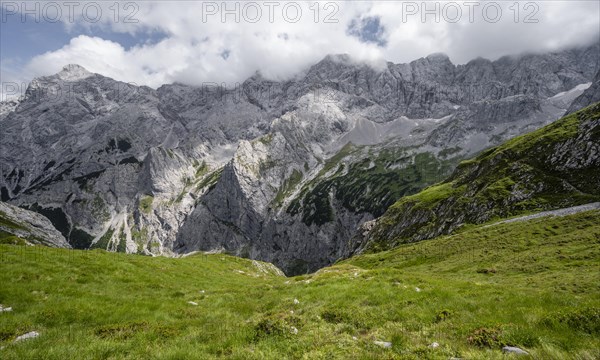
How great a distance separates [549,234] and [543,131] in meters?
111

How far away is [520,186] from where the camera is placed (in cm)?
11519

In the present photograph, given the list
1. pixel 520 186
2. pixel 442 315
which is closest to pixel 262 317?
pixel 442 315

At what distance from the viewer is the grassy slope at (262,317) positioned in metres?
10.5

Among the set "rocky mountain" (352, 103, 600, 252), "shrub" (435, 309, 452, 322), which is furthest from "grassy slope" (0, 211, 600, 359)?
"rocky mountain" (352, 103, 600, 252)

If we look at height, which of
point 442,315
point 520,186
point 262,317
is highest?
point 520,186

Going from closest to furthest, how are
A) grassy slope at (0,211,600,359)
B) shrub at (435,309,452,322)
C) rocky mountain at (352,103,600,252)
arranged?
grassy slope at (0,211,600,359)
shrub at (435,309,452,322)
rocky mountain at (352,103,600,252)

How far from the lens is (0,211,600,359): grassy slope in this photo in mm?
10508

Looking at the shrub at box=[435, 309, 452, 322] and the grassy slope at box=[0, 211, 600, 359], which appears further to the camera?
the shrub at box=[435, 309, 452, 322]

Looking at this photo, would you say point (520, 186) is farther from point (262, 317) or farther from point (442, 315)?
point (262, 317)

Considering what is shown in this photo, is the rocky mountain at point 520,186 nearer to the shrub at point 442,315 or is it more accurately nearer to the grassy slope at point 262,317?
the grassy slope at point 262,317

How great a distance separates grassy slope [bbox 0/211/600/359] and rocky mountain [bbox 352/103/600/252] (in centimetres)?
8751

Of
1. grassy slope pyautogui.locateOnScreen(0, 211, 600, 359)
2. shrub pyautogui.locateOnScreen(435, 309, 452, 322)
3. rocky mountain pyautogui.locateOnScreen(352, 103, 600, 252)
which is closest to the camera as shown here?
grassy slope pyautogui.locateOnScreen(0, 211, 600, 359)

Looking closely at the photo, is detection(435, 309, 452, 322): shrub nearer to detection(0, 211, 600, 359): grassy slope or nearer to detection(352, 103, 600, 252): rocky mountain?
detection(0, 211, 600, 359): grassy slope

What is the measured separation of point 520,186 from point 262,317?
123 meters
